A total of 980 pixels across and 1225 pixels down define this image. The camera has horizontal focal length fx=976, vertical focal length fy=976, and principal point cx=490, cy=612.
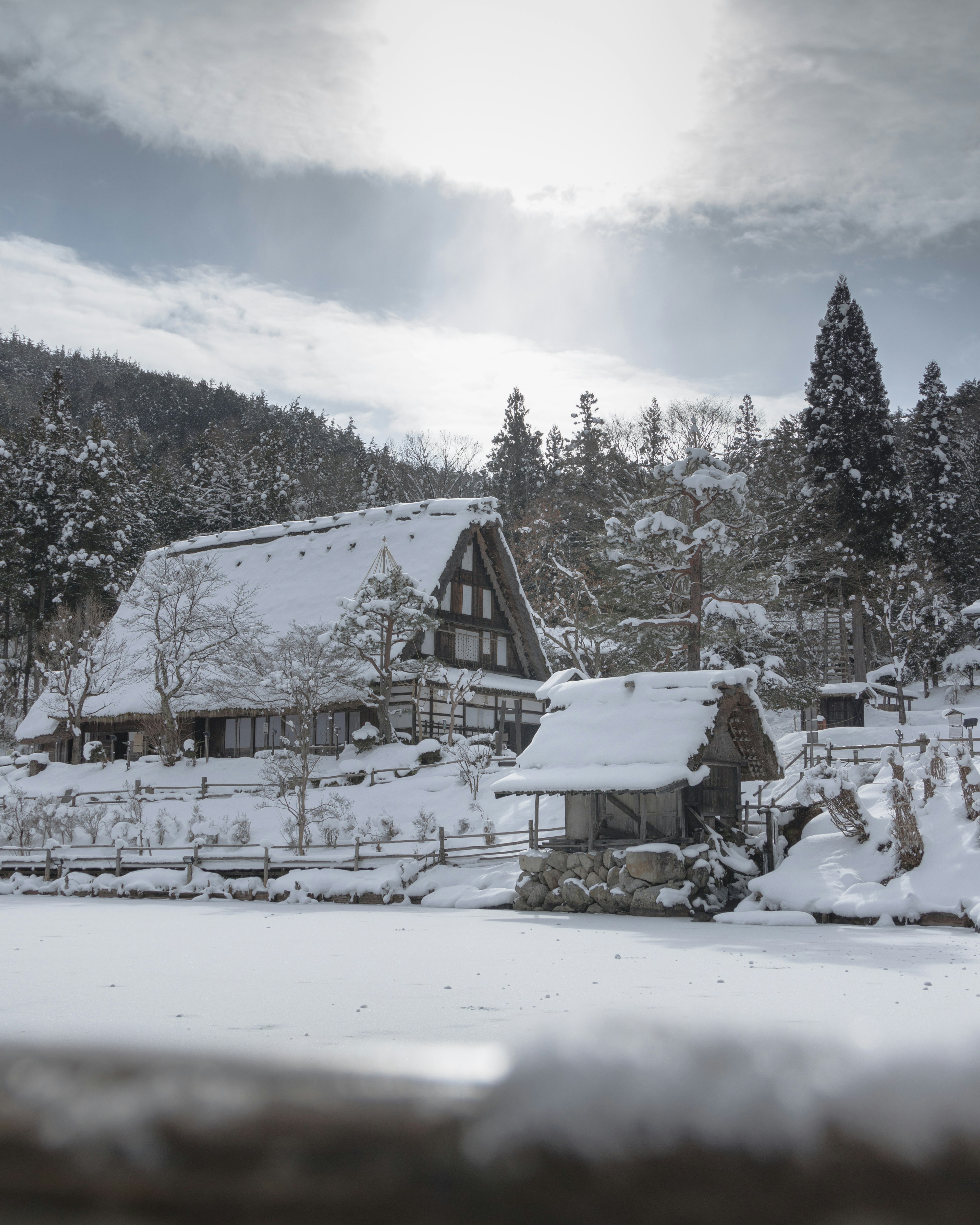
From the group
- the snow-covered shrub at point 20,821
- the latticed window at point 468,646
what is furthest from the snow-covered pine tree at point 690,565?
the snow-covered shrub at point 20,821

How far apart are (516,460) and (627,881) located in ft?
157

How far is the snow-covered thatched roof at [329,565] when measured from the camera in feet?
117

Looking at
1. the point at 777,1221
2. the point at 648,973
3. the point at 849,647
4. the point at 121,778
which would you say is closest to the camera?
the point at 777,1221

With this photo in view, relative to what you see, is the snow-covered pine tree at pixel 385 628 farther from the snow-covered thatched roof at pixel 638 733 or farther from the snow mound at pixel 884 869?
the snow mound at pixel 884 869

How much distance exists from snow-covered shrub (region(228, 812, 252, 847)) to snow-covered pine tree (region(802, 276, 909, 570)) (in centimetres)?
2677

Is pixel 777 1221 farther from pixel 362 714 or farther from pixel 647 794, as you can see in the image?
pixel 362 714

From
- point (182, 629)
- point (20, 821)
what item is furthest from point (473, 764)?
point (182, 629)

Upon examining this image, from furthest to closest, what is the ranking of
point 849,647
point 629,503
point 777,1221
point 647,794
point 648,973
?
point 849,647 → point 629,503 → point 647,794 → point 648,973 → point 777,1221

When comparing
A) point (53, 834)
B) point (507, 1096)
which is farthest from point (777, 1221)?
point (53, 834)

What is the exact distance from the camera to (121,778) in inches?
1268

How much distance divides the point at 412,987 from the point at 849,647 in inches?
1901

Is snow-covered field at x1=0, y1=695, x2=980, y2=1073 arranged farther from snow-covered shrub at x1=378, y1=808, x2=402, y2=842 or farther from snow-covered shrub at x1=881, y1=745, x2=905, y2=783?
snow-covered shrub at x1=378, y1=808, x2=402, y2=842

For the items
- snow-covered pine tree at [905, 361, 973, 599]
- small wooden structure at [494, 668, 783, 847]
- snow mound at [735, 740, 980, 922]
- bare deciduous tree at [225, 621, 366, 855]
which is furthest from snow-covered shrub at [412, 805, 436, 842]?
snow-covered pine tree at [905, 361, 973, 599]

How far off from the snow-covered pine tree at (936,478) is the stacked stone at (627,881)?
35612 millimetres
